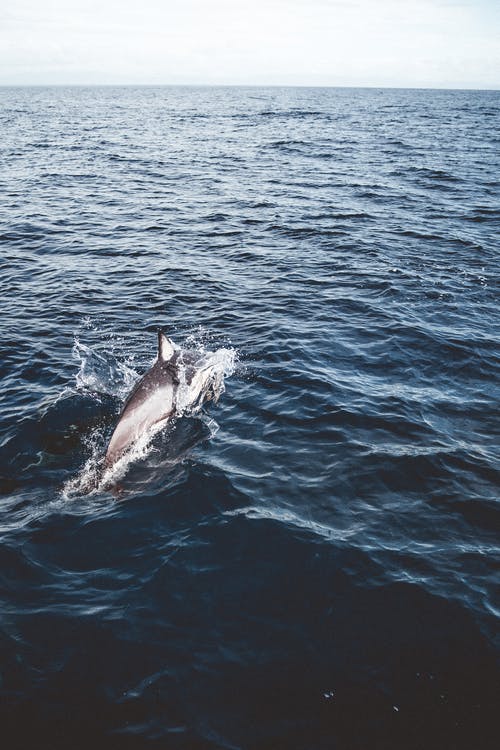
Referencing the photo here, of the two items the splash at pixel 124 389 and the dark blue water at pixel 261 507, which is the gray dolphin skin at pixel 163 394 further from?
the dark blue water at pixel 261 507

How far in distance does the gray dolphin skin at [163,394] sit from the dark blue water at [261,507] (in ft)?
1.68

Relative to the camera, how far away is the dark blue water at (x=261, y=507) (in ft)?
19.8

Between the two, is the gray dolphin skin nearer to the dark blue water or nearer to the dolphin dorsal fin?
the dolphin dorsal fin

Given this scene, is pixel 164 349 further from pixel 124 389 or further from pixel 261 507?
pixel 261 507

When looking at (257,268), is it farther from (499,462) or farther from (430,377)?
(499,462)

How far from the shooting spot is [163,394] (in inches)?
429

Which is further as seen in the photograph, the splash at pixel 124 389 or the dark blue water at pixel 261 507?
the splash at pixel 124 389

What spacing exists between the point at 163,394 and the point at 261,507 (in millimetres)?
3525

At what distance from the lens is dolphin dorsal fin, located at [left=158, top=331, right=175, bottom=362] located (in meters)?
10.9

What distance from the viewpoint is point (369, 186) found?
3512 centimetres

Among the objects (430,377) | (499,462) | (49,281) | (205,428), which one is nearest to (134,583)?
(205,428)

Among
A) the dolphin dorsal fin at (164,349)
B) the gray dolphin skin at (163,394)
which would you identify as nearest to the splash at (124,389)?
the gray dolphin skin at (163,394)

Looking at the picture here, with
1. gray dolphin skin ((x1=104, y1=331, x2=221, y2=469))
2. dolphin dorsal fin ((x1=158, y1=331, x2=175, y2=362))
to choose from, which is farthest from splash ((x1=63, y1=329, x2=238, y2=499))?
dolphin dorsal fin ((x1=158, y1=331, x2=175, y2=362))

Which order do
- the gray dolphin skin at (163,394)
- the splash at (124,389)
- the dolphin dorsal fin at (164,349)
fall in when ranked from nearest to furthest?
the splash at (124,389)
the gray dolphin skin at (163,394)
the dolphin dorsal fin at (164,349)
